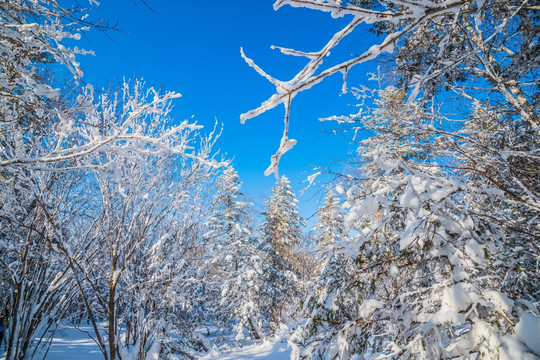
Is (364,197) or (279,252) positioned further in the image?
(279,252)

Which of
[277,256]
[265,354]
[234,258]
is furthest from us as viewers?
[277,256]

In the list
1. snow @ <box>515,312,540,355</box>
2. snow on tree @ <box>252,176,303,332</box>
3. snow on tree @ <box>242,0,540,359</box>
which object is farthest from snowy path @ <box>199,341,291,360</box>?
snow @ <box>515,312,540,355</box>

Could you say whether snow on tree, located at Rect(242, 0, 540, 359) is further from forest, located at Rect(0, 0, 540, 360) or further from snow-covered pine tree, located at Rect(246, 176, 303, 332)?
snow-covered pine tree, located at Rect(246, 176, 303, 332)

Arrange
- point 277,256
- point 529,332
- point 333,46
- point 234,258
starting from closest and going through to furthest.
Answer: point 333,46, point 529,332, point 234,258, point 277,256

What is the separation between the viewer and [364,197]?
229 centimetres

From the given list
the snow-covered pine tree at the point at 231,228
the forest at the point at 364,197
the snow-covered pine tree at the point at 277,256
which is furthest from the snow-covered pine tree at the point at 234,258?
the forest at the point at 364,197

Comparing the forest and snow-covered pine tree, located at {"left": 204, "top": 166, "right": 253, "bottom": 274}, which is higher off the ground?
snow-covered pine tree, located at {"left": 204, "top": 166, "right": 253, "bottom": 274}

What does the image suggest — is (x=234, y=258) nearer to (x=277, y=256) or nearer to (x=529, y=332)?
(x=277, y=256)

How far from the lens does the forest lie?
152cm

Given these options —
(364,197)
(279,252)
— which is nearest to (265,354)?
(279,252)

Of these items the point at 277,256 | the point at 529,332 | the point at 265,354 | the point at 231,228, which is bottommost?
the point at 265,354

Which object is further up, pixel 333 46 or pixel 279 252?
pixel 279 252

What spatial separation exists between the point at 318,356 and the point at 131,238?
3.17 metres

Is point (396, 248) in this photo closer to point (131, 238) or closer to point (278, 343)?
point (131, 238)
